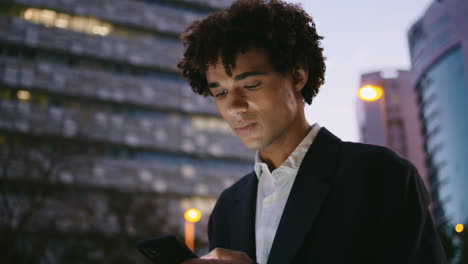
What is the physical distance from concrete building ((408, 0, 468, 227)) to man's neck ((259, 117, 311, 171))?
3000 inches

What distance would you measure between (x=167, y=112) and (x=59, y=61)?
10.2 metres

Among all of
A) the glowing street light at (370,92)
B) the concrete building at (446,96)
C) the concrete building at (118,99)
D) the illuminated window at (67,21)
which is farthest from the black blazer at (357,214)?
the concrete building at (446,96)

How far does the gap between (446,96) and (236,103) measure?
85929 millimetres

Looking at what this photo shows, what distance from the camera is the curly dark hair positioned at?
→ 240 cm

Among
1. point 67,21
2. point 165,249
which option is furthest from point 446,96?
point 165,249

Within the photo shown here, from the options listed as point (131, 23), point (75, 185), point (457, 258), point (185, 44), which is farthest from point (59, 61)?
point (185, 44)

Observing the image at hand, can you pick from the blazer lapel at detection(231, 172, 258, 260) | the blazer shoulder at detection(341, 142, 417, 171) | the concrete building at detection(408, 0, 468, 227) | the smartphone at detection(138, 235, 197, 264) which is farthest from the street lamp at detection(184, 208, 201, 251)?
the concrete building at detection(408, 0, 468, 227)

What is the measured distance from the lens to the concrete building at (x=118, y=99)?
1640 inches

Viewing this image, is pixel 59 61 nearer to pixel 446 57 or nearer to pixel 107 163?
pixel 107 163

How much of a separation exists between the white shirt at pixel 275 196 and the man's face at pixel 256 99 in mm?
125

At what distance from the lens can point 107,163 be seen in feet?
142

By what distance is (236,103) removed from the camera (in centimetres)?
234

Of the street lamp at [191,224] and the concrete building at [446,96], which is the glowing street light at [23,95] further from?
the concrete building at [446,96]

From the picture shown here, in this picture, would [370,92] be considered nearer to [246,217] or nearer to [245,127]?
[246,217]
